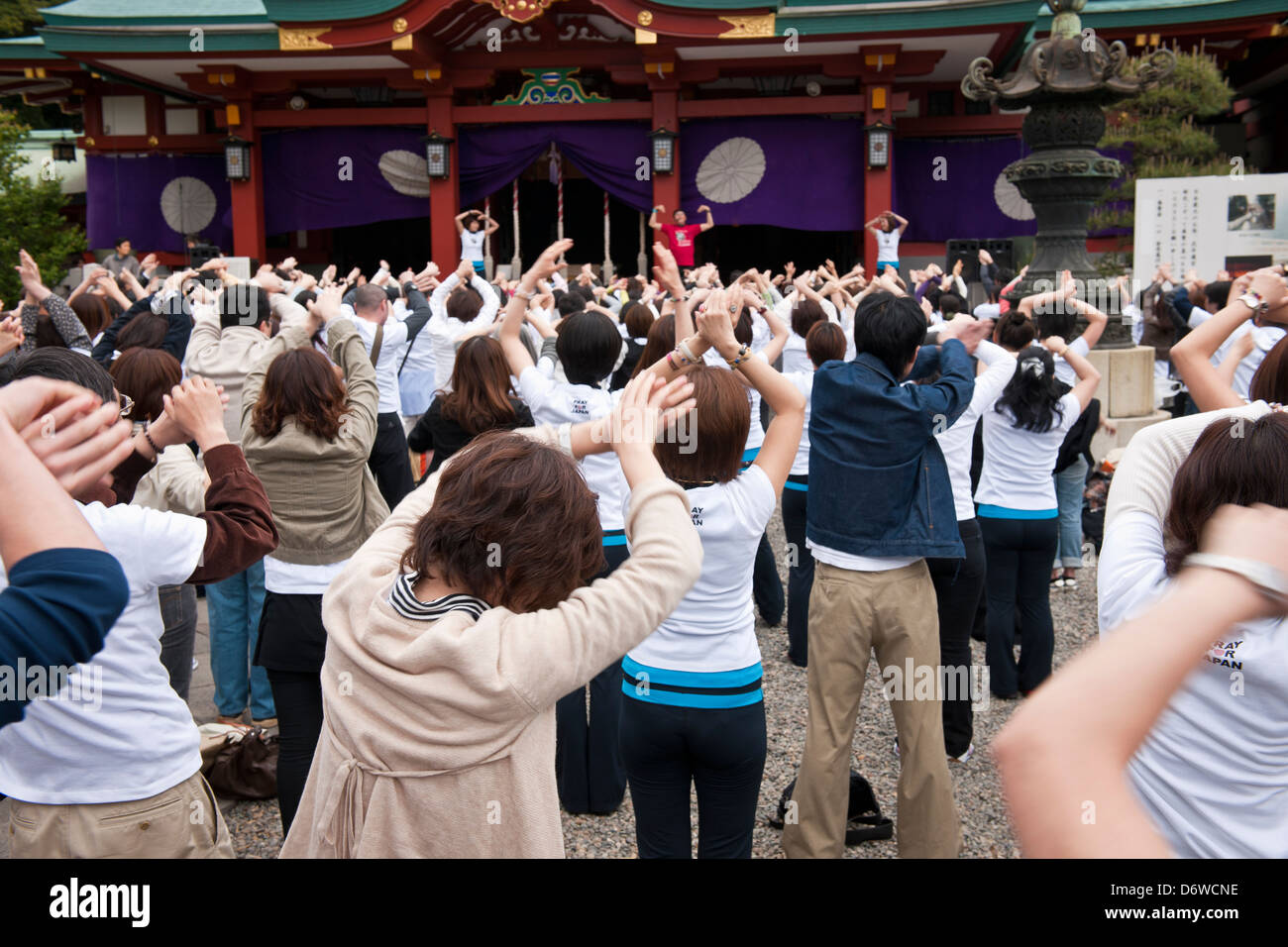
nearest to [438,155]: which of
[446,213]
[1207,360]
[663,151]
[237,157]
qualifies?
[446,213]

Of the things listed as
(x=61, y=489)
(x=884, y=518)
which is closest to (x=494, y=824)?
(x=61, y=489)

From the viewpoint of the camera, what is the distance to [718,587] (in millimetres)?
2520

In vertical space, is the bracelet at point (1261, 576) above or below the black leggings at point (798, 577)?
above

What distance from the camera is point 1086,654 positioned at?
93 cm

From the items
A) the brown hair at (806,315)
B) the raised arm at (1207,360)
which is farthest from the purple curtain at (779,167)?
the raised arm at (1207,360)

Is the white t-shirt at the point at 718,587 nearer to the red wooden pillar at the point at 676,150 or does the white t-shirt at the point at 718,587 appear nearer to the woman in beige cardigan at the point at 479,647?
the woman in beige cardigan at the point at 479,647

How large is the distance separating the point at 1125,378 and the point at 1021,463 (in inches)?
190

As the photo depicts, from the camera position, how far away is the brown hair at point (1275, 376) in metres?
2.21

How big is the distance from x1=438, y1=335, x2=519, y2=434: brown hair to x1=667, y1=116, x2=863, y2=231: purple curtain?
11.8 metres

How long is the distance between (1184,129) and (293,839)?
49.8ft

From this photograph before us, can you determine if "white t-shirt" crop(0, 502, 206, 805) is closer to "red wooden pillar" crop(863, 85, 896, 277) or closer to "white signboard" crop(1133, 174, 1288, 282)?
"white signboard" crop(1133, 174, 1288, 282)

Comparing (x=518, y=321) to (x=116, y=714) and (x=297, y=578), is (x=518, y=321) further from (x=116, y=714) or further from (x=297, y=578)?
(x=116, y=714)

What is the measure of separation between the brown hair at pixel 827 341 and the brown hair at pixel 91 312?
4.24m

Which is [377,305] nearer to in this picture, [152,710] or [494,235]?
[152,710]
